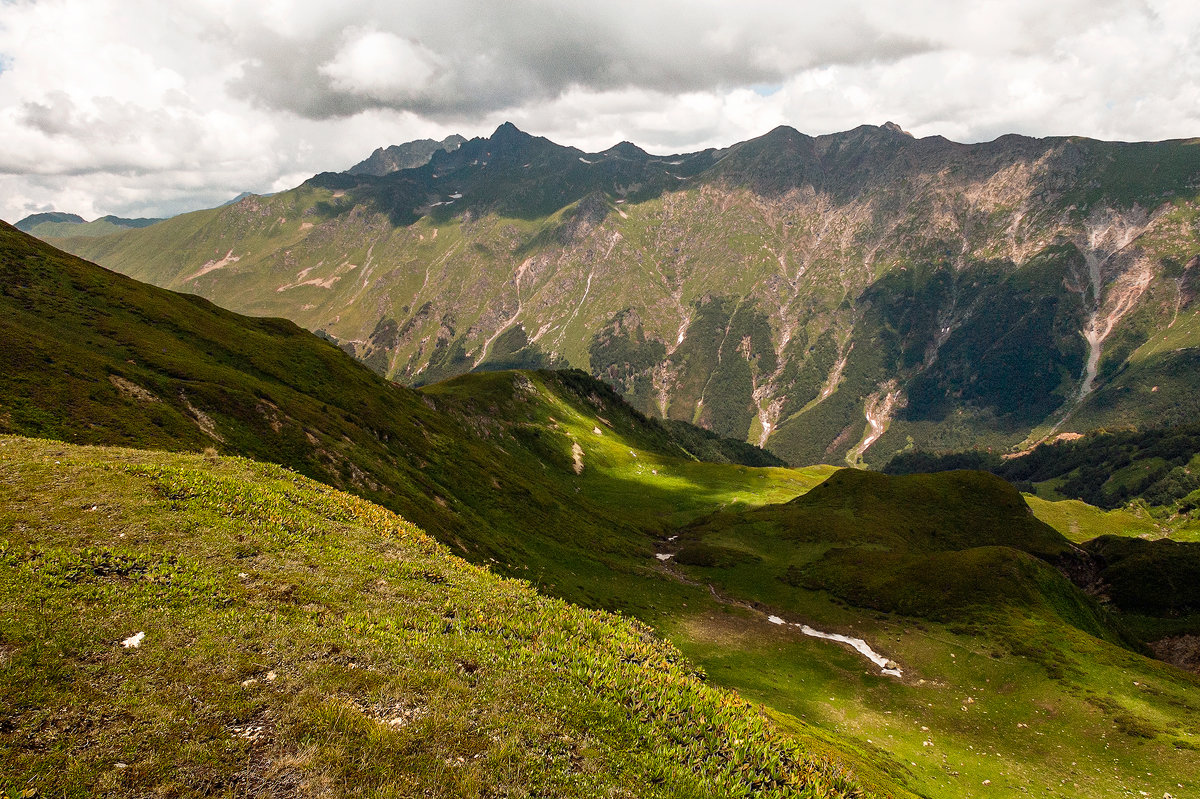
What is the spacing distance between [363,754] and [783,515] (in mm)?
128857

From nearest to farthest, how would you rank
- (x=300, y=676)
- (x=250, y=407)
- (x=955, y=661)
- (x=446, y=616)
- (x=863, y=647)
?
(x=300, y=676) < (x=446, y=616) < (x=250, y=407) < (x=955, y=661) < (x=863, y=647)

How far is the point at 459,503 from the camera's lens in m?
78.7

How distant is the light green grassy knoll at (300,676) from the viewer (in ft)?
41.3

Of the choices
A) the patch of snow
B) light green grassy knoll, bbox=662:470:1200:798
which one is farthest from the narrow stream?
light green grassy knoll, bbox=662:470:1200:798

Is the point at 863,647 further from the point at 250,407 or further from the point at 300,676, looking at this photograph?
the point at 250,407

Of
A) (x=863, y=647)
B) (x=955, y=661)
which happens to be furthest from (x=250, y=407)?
(x=955, y=661)

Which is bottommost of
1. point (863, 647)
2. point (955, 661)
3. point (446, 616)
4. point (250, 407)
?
point (863, 647)

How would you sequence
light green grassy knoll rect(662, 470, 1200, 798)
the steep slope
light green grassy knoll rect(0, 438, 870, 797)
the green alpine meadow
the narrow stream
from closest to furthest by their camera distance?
1. light green grassy knoll rect(0, 438, 870, 797)
2. the green alpine meadow
3. the steep slope
4. light green grassy knoll rect(662, 470, 1200, 798)
5. the narrow stream

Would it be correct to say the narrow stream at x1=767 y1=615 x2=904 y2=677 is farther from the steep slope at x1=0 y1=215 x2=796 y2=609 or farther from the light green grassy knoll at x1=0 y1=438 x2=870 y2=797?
the light green grassy knoll at x1=0 y1=438 x2=870 y2=797

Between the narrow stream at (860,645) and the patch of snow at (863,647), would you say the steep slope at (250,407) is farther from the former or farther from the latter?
the patch of snow at (863,647)

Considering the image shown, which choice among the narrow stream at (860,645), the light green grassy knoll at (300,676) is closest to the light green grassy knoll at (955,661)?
the narrow stream at (860,645)

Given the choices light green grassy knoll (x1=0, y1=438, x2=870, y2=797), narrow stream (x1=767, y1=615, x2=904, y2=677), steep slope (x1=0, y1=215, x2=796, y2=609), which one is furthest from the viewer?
narrow stream (x1=767, y1=615, x2=904, y2=677)

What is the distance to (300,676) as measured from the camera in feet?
51.0

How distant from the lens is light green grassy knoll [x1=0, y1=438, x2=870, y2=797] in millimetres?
12578
